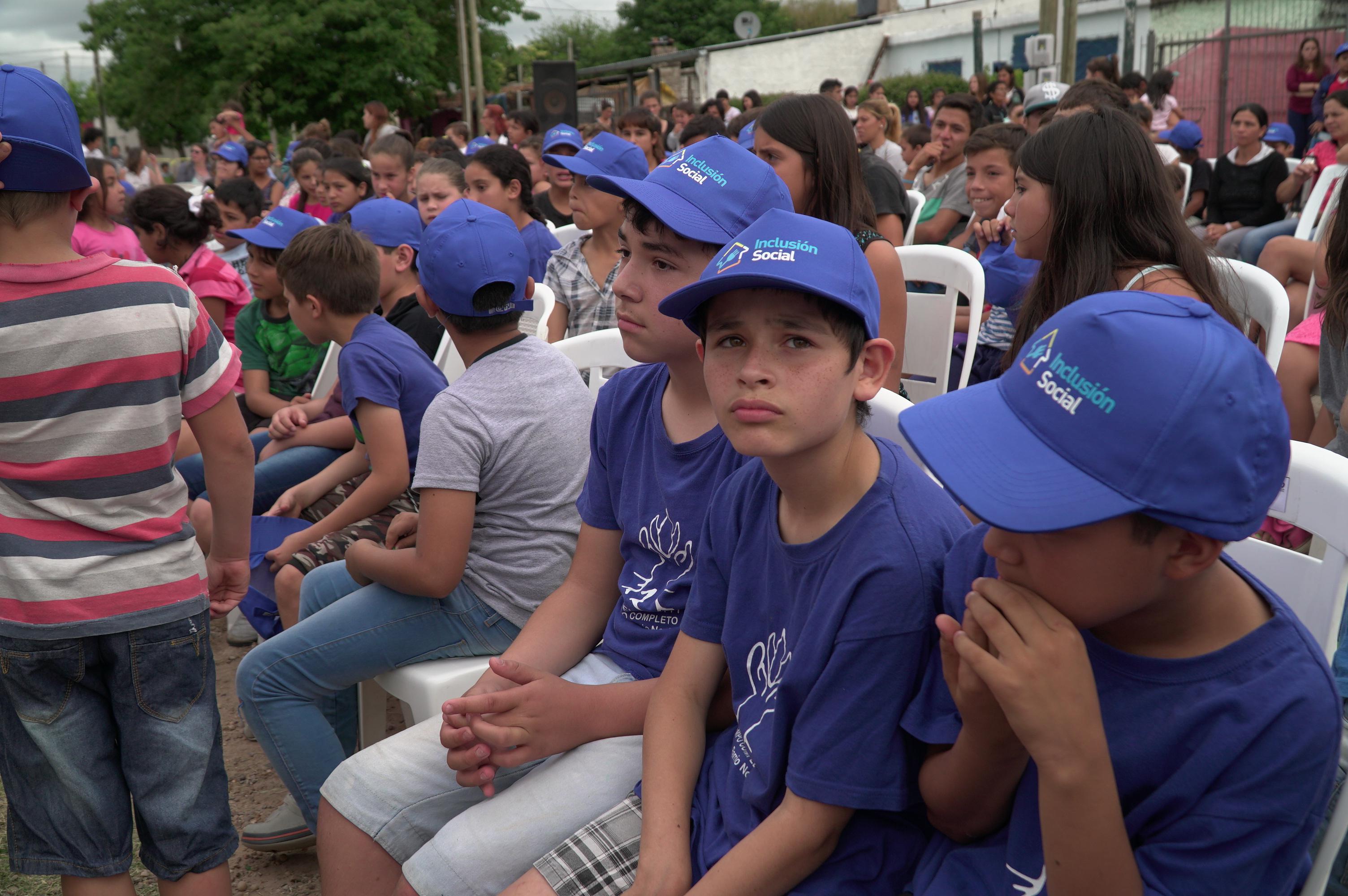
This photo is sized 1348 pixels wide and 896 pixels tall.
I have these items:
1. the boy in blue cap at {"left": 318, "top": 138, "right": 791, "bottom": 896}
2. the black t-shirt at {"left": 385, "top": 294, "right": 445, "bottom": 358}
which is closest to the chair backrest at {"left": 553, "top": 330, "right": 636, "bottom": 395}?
the boy in blue cap at {"left": 318, "top": 138, "right": 791, "bottom": 896}

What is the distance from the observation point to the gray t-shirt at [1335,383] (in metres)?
2.38

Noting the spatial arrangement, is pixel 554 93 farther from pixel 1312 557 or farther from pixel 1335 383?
pixel 1312 557

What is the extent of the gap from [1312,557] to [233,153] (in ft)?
34.6

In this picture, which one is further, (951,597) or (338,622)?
(338,622)

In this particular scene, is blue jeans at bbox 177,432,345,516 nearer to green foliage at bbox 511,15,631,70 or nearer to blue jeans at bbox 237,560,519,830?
blue jeans at bbox 237,560,519,830

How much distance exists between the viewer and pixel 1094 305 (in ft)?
3.45

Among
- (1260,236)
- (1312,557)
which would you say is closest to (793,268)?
(1312,557)

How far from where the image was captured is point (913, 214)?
552cm

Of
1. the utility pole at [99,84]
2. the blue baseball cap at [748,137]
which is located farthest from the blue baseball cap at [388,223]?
the utility pole at [99,84]

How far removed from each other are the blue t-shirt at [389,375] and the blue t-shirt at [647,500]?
3.10 feet

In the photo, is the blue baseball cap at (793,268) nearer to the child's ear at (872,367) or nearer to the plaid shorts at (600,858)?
the child's ear at (872,367)

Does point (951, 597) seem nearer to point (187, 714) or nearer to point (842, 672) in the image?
point (842, 672)

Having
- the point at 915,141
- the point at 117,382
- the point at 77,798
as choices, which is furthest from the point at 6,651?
the point at 915,141

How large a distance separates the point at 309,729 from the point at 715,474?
1256 millimetres
